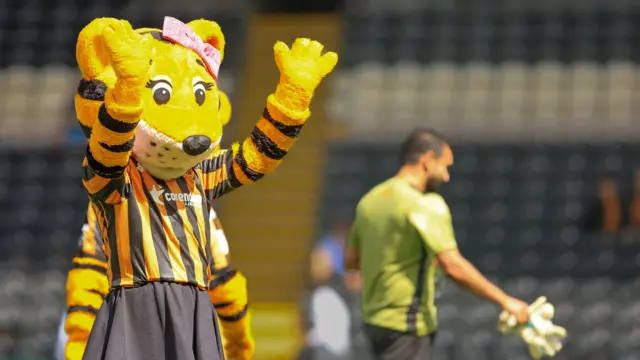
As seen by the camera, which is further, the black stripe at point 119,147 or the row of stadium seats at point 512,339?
the row of stadium seats at point 512,339

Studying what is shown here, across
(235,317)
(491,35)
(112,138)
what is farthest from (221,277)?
(491,35)

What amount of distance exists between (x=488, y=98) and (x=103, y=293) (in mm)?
7474

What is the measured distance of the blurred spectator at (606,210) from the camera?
988 centimetres

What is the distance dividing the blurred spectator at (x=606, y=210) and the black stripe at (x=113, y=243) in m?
6.78

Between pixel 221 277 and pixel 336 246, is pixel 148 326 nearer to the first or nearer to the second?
pixel 221 277

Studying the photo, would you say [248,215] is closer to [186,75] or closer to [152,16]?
[152,16]

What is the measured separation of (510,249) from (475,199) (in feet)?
2.35

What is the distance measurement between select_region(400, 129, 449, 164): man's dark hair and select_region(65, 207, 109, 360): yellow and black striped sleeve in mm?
1374

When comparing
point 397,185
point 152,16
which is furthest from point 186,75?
point 152,16

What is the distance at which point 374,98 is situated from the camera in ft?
38.8

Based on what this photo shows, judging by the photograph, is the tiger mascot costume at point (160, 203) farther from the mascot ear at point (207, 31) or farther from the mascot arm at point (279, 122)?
the mascot ear at point (207, 31)

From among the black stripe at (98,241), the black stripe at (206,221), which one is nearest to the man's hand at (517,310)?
the black stripe at (206,221)

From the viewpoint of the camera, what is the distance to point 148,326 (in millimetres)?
3715

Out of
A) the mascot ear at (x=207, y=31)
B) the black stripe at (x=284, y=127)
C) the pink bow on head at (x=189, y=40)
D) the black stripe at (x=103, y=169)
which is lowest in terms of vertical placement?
the black stripe at (x=103, y=169)
